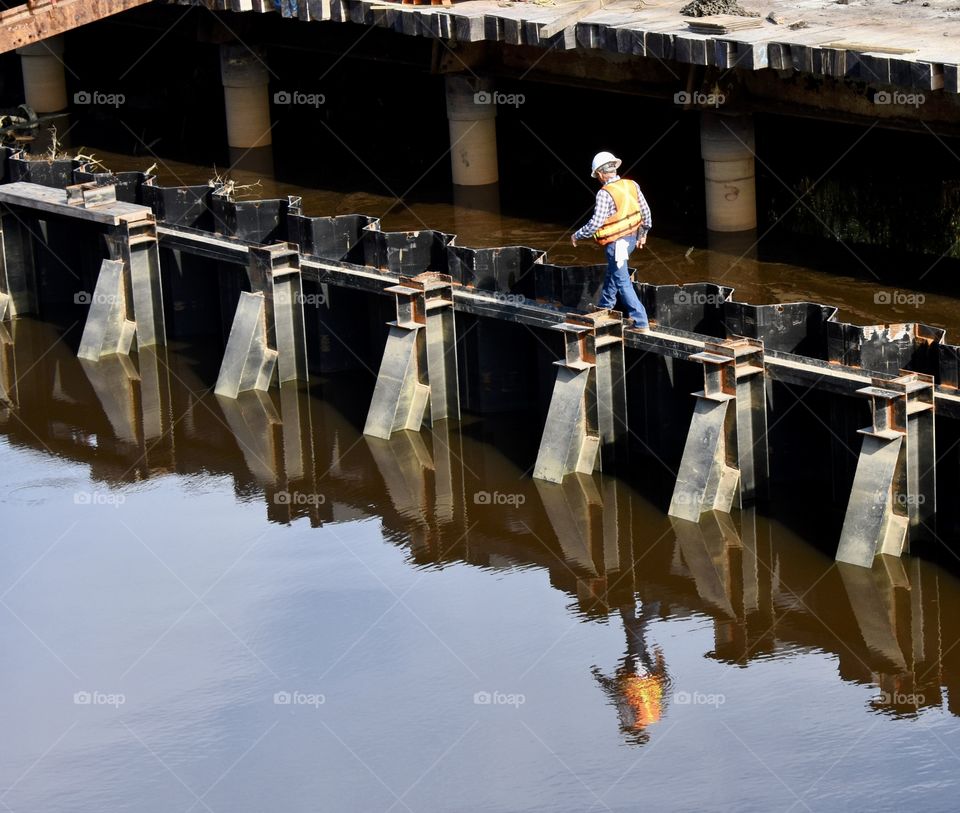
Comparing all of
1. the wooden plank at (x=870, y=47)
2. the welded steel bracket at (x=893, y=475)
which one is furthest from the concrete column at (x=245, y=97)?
the welded steel bracket at (x=893, y=475)

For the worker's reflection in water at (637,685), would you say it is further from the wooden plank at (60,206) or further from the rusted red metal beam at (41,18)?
the rusted red metal beam at (41,18)

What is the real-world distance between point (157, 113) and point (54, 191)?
31.6ft

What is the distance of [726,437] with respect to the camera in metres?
20.7

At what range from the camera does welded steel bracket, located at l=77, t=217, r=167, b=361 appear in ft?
Answer: 88.3

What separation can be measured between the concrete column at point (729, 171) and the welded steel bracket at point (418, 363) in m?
5.37

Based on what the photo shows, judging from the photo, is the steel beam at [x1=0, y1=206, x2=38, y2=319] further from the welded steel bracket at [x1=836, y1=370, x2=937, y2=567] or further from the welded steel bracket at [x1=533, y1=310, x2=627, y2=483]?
the welded steel bracket at [x1=836, y1=370, x2=937, y2=567]

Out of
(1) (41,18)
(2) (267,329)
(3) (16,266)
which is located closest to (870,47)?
(2) (267,329)

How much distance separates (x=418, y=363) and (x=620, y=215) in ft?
12.5

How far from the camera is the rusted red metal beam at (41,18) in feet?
94.2

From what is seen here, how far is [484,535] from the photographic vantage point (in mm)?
21719

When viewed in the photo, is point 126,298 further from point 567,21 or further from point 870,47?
point 870,47

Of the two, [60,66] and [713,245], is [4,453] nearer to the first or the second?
[713,245]

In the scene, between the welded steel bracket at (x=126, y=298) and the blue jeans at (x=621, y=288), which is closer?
the blue jeans at (x=621, y=288)

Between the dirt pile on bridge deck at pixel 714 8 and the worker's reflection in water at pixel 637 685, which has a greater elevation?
the dirt pile on bridge deck at pixel 714 8
